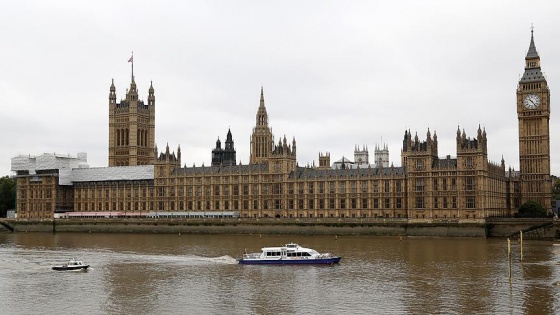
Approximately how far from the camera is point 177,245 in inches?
4279

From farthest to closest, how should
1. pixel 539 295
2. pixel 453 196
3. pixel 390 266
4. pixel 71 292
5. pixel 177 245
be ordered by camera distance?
pixel 453 196, pixel 177 245, pixel 390 266, pixel 71 292, pixel 539 295

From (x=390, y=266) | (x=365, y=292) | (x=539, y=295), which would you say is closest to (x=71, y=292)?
(x=365, y=292)

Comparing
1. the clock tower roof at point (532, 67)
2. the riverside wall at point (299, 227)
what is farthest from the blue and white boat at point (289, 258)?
the clock tower roof at point (532, 67)

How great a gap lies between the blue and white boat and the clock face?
7739cm

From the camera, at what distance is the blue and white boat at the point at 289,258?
257 ft

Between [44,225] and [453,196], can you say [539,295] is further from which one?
[44,225]

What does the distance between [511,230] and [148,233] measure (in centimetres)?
6949

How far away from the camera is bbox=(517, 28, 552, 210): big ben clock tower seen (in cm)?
13975

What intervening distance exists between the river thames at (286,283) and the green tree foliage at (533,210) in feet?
98.2

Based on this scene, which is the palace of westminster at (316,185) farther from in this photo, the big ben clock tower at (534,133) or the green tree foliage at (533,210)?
the green tree foliage at (533,210)

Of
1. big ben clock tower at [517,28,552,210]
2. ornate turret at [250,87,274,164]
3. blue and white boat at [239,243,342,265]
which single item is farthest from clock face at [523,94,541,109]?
blue and white boat at [239,243,342,265]

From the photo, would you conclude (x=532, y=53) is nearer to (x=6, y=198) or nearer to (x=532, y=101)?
(x=532, y=101)

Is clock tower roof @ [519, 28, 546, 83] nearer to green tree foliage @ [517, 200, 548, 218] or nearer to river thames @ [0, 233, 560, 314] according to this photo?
green tree foliage @ [517, 200, 548, 218]

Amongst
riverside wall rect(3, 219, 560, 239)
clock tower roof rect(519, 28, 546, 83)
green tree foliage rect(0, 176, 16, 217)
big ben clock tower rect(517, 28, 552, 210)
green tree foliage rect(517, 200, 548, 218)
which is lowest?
riverside wall rect(3, 219, 560, 239)
